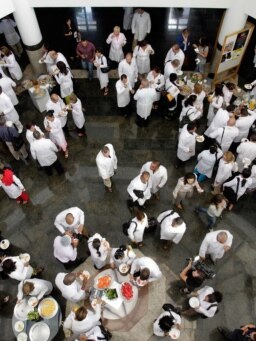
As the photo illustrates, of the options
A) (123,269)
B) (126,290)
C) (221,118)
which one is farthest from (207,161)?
(126,290)

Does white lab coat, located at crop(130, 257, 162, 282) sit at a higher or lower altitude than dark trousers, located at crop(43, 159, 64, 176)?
higher

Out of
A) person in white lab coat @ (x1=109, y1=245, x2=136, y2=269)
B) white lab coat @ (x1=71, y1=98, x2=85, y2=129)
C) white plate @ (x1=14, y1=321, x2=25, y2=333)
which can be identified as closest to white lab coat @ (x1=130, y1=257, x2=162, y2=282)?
person in white lab coat @ (x1=109, y1=245, x2=136, y2=269)

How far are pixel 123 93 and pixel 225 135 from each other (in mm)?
2874

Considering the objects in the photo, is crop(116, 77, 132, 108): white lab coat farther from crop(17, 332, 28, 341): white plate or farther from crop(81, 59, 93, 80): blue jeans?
crop(17, 332, 28, 341): white plate

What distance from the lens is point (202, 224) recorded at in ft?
24.8

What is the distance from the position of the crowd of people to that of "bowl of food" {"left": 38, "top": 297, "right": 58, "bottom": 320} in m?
0.14

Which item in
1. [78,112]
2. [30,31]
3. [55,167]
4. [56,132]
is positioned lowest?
[55,167]

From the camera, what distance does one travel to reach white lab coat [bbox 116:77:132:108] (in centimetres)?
837

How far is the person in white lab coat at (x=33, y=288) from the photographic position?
18.1 ft

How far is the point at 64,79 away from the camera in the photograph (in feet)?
28.4

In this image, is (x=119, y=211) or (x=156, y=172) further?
(x=119, y=211)

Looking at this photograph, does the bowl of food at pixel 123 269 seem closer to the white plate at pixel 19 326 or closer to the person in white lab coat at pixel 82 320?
the person in white lab coat at pixel 82 320

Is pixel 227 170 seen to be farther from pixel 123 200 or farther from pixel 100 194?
pixel 100 194

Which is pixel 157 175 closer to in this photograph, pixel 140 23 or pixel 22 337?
pixel 22 337
